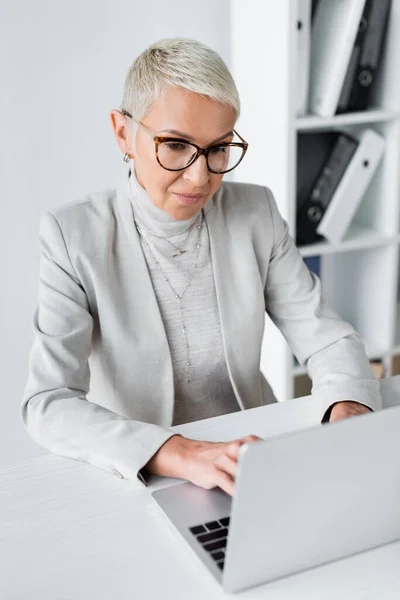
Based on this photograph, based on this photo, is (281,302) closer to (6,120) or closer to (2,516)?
(2,516)

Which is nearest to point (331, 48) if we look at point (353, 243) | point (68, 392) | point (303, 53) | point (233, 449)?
point (303, 53)

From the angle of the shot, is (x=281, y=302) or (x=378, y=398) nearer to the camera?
(x=378, y=398)

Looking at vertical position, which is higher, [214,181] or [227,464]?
[214,181]

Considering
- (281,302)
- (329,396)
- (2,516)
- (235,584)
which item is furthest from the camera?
(281,302)

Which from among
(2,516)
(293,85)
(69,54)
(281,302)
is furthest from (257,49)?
(2,516)

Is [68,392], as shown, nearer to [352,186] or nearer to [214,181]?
[214,181]

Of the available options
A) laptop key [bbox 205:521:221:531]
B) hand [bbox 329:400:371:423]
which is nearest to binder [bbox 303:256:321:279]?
hand [bbox 329:400:371:423]

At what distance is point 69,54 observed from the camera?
7.78 feet

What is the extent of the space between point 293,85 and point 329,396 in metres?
1.22

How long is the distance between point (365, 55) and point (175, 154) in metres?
1.28

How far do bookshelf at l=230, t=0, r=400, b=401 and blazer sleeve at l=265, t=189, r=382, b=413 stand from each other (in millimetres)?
725

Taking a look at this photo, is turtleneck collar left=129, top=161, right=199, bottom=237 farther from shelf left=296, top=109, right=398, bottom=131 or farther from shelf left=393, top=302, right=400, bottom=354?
shelf left=393, top=302, right=400, bottom=354

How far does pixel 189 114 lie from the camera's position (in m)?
1.35

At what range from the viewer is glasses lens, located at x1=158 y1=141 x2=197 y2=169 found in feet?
4.50
